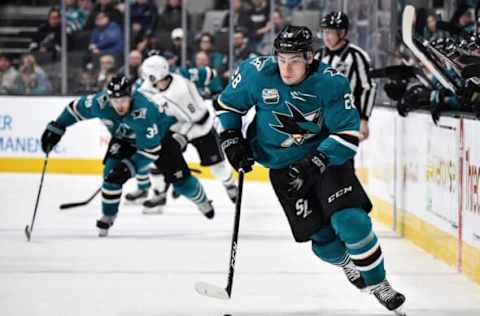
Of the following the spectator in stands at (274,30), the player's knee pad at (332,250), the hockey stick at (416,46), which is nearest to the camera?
the player's knee pad at (332,250)

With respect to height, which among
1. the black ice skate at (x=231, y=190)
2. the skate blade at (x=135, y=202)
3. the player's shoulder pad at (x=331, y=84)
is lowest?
the skate blade at (x=135, y=202)

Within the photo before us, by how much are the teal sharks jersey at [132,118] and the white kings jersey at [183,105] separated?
1.21 m

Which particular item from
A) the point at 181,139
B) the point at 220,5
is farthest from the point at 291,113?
the point at 220,5

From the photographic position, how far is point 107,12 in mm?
11648

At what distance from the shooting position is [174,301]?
4.94 m

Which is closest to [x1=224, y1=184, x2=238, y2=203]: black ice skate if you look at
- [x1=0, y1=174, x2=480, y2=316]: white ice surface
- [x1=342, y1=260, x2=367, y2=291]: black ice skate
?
[x1=0, y1=174, x2=480, y2=316]: white ice surface

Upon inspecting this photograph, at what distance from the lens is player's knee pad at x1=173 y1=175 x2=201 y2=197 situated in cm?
751

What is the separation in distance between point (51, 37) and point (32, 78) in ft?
1.54

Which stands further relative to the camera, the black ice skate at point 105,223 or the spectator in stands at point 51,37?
the spectator in stands at point 51,37

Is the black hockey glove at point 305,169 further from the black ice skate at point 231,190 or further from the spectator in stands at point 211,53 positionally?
the spectator in stands at point 211,53

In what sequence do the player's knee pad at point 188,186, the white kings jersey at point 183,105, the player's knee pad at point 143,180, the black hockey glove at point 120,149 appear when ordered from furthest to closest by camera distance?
the player's knee pad at point 143,180 → the white kings jersey at point 183,105 → the player's knee pad at point 188,186 → the black hockey glove at point 120,149

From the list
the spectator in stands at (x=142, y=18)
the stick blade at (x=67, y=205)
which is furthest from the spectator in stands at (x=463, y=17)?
the spectator in stands at (x=142, y=18)

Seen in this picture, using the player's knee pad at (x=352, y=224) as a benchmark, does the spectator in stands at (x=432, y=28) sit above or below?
above

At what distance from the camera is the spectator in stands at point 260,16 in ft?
37.5
